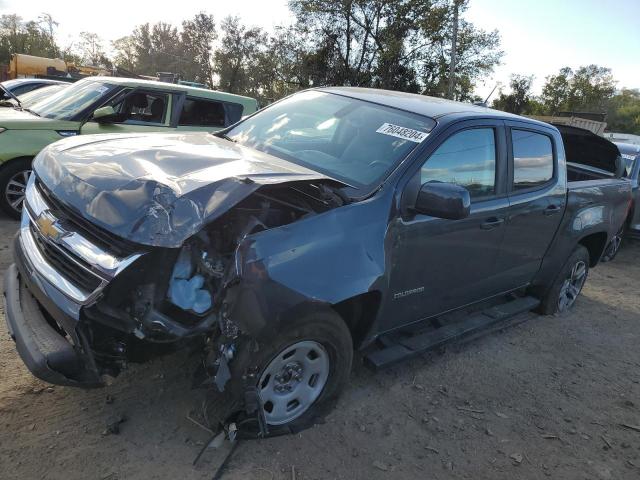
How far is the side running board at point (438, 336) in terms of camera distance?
3.33 m

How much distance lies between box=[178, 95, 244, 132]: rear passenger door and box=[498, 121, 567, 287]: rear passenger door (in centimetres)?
477

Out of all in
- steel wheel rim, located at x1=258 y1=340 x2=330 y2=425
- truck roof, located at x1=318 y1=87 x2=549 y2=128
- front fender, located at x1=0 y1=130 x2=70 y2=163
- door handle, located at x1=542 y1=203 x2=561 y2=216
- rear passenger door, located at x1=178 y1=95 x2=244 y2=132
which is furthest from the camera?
rear passenger door, located at x1=178 y1=95 x2=244 y2=132

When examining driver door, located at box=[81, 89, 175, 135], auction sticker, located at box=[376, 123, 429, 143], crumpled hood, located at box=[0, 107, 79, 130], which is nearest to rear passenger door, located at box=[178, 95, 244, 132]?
driver door, located at box=[81, 89, 175, 135]

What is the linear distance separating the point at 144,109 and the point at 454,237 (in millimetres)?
5253

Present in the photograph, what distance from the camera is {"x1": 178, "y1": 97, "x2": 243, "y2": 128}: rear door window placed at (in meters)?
7.31

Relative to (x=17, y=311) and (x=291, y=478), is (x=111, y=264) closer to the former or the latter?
(x=17, y=311)

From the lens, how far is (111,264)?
230 cm

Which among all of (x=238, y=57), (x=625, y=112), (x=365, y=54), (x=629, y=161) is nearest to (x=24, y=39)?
(x=238, y=57)

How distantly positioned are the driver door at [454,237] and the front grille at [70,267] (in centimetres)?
161

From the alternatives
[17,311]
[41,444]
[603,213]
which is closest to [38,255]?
[17,311]

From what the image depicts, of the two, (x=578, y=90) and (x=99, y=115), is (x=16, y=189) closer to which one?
(x=99, y=115)

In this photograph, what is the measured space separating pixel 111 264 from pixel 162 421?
3.40ft

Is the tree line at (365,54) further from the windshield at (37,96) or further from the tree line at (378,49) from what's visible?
the windshield at (37,96)

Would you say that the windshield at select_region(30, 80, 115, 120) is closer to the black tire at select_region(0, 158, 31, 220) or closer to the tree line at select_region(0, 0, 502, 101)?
the black tire at select_region(0, 158, 31, 220)
